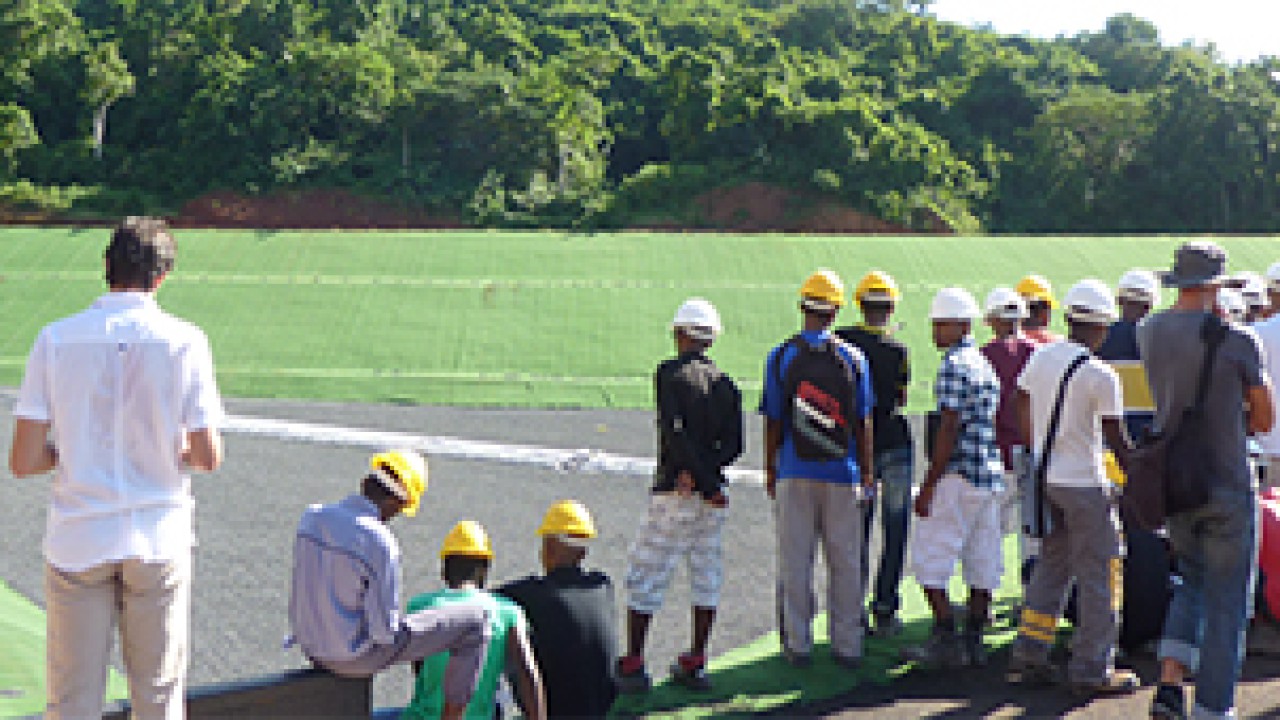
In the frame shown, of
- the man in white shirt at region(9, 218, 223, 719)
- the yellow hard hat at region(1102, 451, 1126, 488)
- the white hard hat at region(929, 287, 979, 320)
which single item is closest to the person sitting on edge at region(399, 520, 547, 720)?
the man in white shirt at region(9, 218, 223, 719)

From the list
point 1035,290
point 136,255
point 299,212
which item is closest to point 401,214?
point 299,212

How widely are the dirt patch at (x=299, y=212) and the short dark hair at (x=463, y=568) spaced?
25766 millimetres

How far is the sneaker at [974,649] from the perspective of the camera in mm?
5852

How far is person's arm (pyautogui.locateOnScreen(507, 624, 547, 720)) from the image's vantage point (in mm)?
4488

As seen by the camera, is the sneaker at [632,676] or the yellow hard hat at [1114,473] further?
the yellow hard hat at [1114,473]

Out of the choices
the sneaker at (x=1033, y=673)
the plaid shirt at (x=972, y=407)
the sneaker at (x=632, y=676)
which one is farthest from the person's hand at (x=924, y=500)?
the sneaker at (x=632, y=676)

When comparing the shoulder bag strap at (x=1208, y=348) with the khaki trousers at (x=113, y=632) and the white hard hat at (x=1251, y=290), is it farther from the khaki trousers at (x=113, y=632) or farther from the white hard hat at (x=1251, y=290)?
the khaki trousers at (x=113, y=632)

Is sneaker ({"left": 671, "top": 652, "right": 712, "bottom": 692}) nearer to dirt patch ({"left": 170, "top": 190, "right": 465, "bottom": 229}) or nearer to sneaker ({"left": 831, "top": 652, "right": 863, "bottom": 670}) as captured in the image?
sneaker ({"left": 831, "top": 652, "right": 863, "bottom": 670})

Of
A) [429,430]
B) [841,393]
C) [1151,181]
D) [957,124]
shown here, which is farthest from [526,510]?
[957,124]

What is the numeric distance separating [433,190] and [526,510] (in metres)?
22.3

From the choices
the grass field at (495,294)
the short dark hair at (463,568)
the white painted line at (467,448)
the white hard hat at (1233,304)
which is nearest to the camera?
the short dark hair at (463,568)

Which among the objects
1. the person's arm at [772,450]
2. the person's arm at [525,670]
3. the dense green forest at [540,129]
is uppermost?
the dense green forest at [540,129]

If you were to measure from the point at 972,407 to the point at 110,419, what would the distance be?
3.82 m

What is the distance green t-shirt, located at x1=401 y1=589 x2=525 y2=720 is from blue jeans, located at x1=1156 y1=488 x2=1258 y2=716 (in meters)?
2.59
